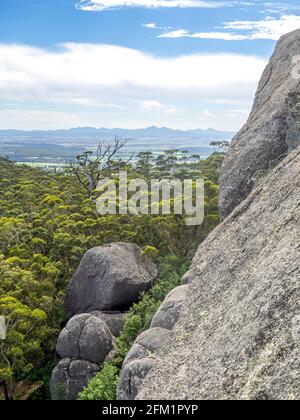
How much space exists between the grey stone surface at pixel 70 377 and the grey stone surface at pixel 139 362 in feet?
23.3

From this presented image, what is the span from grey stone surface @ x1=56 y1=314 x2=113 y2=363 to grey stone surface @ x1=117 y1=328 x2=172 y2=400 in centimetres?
684

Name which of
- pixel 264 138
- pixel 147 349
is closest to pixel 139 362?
pixel 147 349

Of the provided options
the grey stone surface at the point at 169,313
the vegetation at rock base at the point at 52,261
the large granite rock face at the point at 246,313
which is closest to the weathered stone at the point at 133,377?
the grey stone surface at the point at 169,313

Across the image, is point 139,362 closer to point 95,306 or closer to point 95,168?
point 95,306

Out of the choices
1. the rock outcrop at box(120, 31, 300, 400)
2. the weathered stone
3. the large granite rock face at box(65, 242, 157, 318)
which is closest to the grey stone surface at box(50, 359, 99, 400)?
the large granite rock face at box(65, 242, 157, 318)

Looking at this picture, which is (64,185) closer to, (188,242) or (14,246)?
(14,246)

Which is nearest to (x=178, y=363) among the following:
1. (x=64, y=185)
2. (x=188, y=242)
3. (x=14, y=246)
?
(x=188, y=242)

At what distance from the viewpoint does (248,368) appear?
6.26 m

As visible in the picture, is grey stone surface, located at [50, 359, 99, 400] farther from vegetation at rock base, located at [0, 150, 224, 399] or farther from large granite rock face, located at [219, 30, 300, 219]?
Answer: large granite rock face, located at [219, 30, 300, 219]

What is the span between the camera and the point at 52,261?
32781 millimetres

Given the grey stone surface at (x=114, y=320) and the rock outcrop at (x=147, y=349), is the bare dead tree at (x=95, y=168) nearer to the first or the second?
the grey stone surface at (x=114, y=320)

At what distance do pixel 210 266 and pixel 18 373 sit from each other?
19143 millimetres

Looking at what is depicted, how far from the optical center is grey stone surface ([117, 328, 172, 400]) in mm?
14500
